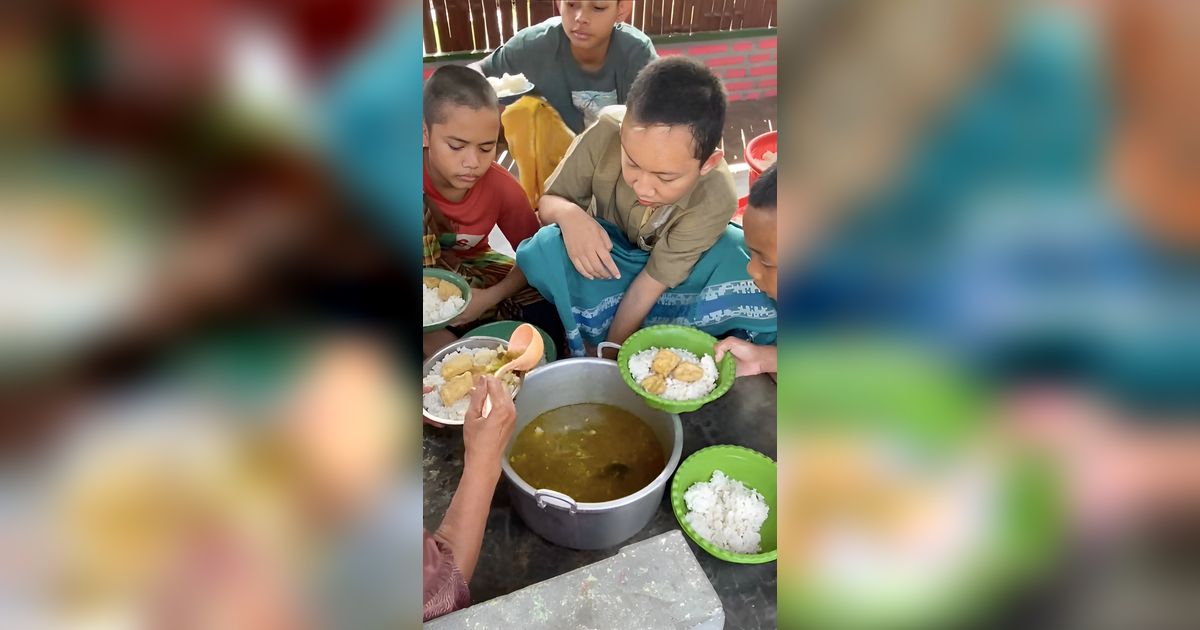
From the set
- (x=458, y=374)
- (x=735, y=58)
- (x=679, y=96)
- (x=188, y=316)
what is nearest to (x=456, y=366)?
(x=458, y=374)

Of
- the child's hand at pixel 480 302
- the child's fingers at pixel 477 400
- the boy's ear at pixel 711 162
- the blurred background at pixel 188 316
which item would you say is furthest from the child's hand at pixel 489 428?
the blurred background at pixel 188 316

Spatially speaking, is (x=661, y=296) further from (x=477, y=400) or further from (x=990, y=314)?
(x=990, y=314)

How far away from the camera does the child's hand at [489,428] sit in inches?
46.1

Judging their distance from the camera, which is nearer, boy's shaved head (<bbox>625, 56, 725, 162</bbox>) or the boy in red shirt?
boy's shaved head (<bbox>625, 56, 725, 162</bbox>)

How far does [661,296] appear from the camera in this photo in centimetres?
167

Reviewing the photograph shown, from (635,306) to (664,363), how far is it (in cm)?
23

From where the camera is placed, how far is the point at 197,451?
13.6 inches

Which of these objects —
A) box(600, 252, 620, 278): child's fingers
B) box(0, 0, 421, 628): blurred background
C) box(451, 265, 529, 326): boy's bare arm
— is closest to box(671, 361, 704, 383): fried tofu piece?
box(600, 252, 620, 278): child's fingers

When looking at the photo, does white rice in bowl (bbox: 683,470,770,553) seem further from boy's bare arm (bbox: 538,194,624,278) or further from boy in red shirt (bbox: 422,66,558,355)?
boy in red shirt (bbox: 422,66,558,355)

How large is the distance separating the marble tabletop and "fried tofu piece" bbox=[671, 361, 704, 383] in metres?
0.14

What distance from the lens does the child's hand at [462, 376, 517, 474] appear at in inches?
46.1

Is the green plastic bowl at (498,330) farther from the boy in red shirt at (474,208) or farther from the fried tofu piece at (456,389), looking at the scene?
the fried tofu piece at (456,389)

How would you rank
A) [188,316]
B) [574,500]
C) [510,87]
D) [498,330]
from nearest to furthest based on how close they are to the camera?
1. [188,316]
2. [574,500]
3. [498,330]
4. [510,87]

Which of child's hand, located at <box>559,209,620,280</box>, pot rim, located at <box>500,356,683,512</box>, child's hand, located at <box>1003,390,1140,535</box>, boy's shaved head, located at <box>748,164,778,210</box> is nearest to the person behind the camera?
child's hand, located at <box>1003,390,1140,535</box>
